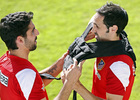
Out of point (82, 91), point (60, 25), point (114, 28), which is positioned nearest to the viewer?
point (82, 91)

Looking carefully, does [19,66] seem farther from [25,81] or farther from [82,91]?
[82,91]

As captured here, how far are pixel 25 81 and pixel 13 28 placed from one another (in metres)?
0.66

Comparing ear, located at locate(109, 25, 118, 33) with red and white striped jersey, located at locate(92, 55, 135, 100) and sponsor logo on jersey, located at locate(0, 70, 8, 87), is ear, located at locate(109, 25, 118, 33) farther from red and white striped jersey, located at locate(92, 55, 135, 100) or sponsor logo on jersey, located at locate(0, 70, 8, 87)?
sponsor logo on jersey, located at locate(0, 70, 8, 87)

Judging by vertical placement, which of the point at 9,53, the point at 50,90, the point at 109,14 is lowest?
the point at 50,90

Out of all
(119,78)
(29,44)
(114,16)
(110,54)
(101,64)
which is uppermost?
(114,16)

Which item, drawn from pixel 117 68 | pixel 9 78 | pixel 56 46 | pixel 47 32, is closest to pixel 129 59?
pixel 117 68

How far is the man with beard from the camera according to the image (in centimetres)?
319

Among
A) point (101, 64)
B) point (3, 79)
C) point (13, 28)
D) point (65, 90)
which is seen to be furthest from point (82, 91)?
point (13, 28)

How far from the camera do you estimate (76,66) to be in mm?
3250

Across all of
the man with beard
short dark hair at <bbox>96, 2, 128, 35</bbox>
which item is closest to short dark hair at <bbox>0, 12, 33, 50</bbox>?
the man with beard

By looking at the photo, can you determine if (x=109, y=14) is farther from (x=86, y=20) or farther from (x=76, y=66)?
(x=86, y=20)

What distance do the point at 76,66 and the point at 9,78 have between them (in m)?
0.81

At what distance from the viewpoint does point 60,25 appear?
26.9 ft

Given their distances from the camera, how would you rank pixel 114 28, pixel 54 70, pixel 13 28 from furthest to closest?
pixel 54 70
pixel 114 28
pixel 13 28
